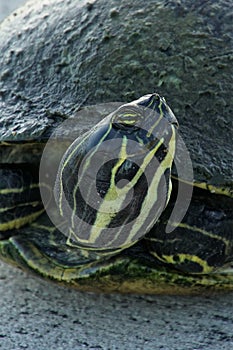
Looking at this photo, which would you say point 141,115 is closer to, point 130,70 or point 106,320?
point 130,70

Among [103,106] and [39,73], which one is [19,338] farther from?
[39,73]

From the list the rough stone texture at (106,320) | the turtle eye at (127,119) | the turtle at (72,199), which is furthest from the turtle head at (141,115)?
the rough stone texture at (106,320)

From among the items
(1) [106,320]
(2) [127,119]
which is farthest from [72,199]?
(1) [106,320]

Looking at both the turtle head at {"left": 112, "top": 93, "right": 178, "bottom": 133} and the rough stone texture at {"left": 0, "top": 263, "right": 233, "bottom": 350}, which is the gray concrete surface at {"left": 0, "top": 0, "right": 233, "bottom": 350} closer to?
the rough stone texture at {"left": 0, "top": 263, "right": 233, "bottom": 350}

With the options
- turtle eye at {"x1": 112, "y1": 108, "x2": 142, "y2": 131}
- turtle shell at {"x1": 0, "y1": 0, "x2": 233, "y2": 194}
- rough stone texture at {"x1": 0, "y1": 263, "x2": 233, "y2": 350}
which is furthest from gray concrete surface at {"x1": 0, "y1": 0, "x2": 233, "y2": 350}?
turtle eye at {"x1": 112, "y1": 108, "x2": 142, "y2": 131}

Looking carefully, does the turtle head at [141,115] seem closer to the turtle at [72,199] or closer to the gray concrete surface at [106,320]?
the turtle at [72,199]

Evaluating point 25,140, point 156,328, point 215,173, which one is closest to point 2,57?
point 25,140

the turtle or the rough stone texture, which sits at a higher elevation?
the turtle
